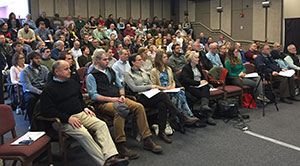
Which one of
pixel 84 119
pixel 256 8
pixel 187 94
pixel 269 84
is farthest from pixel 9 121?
pixel 256 8

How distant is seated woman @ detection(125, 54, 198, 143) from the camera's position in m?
3.43

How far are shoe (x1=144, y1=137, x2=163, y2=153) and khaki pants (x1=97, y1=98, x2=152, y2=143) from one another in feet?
0.20

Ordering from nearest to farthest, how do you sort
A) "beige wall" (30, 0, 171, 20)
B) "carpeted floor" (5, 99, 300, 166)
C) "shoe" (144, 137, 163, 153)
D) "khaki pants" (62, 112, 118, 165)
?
"khaki pants" (62, 112, 118, 165), "carpeted floor" (5, 99, 300, 166), "shoe" (144, 137, 163, 153), "beige wall" (30, 0, 171, 20)

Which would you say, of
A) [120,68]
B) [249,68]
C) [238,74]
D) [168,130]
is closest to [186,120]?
[168,130]

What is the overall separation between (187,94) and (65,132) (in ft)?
6.81

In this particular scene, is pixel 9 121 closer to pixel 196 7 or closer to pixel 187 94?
pixel 187 94

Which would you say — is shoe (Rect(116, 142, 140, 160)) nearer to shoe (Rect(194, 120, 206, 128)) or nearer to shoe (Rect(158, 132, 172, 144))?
shoe (Rect(158, 132, 172, 144))

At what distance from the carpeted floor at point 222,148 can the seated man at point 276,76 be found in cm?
125

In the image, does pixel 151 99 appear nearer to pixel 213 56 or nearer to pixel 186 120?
pixel 186 120

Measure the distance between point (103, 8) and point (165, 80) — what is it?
9.31m

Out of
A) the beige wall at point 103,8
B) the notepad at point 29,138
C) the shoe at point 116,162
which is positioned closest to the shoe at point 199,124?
the shoe at point 116,162

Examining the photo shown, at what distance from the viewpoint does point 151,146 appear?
10.0ft

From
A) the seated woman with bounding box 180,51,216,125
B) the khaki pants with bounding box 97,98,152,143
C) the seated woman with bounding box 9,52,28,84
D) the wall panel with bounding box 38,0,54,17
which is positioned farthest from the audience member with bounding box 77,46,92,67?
the wall panel with bounding box 38,0,54,17

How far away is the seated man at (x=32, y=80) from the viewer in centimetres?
361
